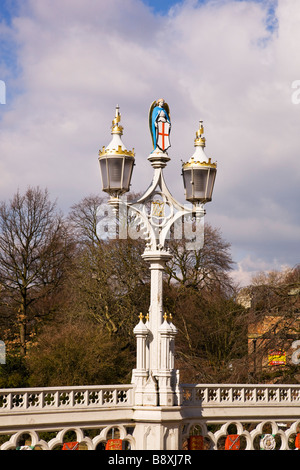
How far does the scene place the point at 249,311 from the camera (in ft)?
64.5

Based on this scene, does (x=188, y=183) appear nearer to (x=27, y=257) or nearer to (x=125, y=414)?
(x=125, y=414)

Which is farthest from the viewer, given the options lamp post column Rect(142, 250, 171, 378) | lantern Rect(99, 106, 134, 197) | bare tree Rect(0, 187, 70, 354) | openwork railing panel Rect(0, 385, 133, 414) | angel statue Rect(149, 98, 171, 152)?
bare tree Rect(0, 187, 70, 354)

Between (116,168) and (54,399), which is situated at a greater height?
(116,168)

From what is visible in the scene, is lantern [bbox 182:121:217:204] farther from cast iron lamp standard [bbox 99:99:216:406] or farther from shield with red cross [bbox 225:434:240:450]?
shield with red cross [bbox 225:434:240:450]

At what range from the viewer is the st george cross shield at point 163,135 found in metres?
13.8

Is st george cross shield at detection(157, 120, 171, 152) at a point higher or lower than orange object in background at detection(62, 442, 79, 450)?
higher

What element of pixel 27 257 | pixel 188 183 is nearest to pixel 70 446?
pixel 188 183

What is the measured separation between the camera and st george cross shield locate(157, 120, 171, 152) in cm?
1380

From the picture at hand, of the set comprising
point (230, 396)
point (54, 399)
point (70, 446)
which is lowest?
point (70, 446)

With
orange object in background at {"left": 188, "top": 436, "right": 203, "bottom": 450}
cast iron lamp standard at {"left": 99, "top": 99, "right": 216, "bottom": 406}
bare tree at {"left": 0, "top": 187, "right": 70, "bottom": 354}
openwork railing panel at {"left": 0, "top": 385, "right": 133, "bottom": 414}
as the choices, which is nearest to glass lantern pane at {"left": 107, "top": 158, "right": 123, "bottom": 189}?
cast iron lamp standard at {"left": 99, "top": 99, "right": 216, "bottom": 406}

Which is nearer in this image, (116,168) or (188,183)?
(116,168)

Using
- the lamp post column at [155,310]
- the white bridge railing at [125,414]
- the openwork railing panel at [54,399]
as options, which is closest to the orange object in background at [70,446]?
the white bridge railing at [125,414]

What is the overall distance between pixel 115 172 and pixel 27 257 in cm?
2668

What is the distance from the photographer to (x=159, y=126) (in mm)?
13812
